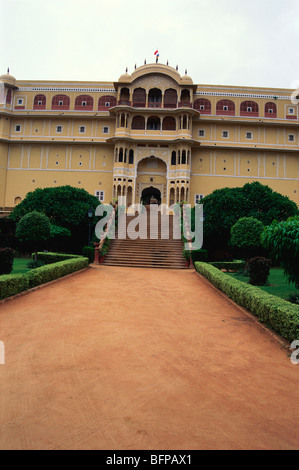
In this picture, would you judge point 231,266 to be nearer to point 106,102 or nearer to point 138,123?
point 138,123

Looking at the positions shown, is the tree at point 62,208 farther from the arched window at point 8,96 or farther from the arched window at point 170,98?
the arched window at point 8,96

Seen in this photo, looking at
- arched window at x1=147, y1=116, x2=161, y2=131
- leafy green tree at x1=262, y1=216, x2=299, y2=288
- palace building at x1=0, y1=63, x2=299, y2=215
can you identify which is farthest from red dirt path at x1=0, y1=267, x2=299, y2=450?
arched window at x1=147, y1=116, x2=161, y2=131

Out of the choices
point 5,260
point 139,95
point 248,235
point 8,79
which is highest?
point 8,79

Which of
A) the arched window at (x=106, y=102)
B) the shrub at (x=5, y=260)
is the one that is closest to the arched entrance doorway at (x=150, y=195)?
the arched window at (x=106, y=102)

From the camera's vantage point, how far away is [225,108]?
3022cm

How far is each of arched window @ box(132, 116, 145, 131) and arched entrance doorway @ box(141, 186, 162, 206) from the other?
622 cm

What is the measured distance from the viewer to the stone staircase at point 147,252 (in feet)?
51.7

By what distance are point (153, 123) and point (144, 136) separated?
8.38 feet

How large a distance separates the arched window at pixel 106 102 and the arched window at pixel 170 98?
5442 mm

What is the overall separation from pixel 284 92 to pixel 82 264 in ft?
95.4

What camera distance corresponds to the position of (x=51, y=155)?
30359mm

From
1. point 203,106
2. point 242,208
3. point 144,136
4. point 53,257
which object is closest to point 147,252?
point 53,257

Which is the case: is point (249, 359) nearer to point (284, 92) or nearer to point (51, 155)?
point (51, 155)
